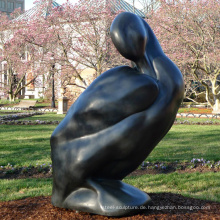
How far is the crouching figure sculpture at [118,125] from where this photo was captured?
10.6 feet

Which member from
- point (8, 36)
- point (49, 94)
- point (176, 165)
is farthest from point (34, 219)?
point (8, 36)

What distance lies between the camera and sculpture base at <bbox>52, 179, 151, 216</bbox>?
318cm

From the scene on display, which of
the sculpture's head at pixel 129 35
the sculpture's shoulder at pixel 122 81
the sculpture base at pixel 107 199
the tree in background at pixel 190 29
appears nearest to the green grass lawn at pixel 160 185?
the sculpture base at pixel 107 199

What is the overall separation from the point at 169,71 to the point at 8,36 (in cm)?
3112

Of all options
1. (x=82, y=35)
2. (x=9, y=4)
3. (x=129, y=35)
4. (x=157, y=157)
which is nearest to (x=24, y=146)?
(x=157, y=157)

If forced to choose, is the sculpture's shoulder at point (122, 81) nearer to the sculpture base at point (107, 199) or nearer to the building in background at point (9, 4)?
the sculpture base at point (107, 199)

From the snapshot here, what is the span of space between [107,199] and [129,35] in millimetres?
1596

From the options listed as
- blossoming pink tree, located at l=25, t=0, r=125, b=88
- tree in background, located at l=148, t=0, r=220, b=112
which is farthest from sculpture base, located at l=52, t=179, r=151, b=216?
blossoming pink tree, located at l=25, t=0, r=125, b=88

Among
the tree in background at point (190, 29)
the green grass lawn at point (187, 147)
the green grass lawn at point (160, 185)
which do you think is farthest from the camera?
the tree in background at point (190, 29)

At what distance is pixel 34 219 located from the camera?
3.28 m

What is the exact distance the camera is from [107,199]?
321 cm

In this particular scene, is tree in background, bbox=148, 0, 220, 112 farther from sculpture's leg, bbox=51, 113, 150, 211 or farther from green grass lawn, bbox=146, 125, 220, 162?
sculpture's leg, bbox=51, 113, 150, 211

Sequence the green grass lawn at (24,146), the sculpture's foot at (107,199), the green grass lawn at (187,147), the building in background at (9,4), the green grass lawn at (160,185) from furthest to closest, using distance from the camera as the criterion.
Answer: the building in background at (9,4)
the green grass lawn at (187,147)
the green grass lawn at (24,146)
the green grass lawn at (160,185)
the sculpture's foot at (107,199)

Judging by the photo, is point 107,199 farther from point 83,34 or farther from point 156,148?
point 83,34
